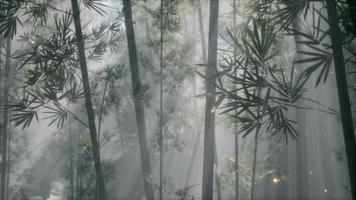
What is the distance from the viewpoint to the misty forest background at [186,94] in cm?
275

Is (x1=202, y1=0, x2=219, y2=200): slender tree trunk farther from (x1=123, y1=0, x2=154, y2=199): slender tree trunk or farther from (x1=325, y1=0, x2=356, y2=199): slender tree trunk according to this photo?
(x1=325, y1=0, x2=356, y2=199): slender tree trunk

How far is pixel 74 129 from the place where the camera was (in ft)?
37.3

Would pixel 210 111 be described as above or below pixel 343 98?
above

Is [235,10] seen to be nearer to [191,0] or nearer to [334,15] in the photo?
[191,0]

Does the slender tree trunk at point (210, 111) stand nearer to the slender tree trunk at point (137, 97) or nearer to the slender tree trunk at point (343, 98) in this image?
the slender tree trunk at point (137, 97)

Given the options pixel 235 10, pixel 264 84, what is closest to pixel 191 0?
pixel 235 10

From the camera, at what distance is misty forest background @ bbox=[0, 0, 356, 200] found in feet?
9.02

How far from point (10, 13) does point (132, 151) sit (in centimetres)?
887

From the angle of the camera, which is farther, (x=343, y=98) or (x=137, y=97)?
(x=137, y=97)

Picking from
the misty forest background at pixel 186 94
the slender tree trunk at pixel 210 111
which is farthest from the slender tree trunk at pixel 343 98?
the slender tree trunk at pixel 210 111

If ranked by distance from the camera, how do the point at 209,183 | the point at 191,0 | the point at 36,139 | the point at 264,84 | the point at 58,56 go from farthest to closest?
1. the point at 36,139
2. the point at 191,0
3. the point at 209,183
4. the point at 58,56
5. the point at 264,84

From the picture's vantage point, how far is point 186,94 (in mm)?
9664

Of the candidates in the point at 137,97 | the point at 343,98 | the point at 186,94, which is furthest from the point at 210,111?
the point at 186,94

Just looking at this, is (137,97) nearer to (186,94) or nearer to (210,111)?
(210,111)
